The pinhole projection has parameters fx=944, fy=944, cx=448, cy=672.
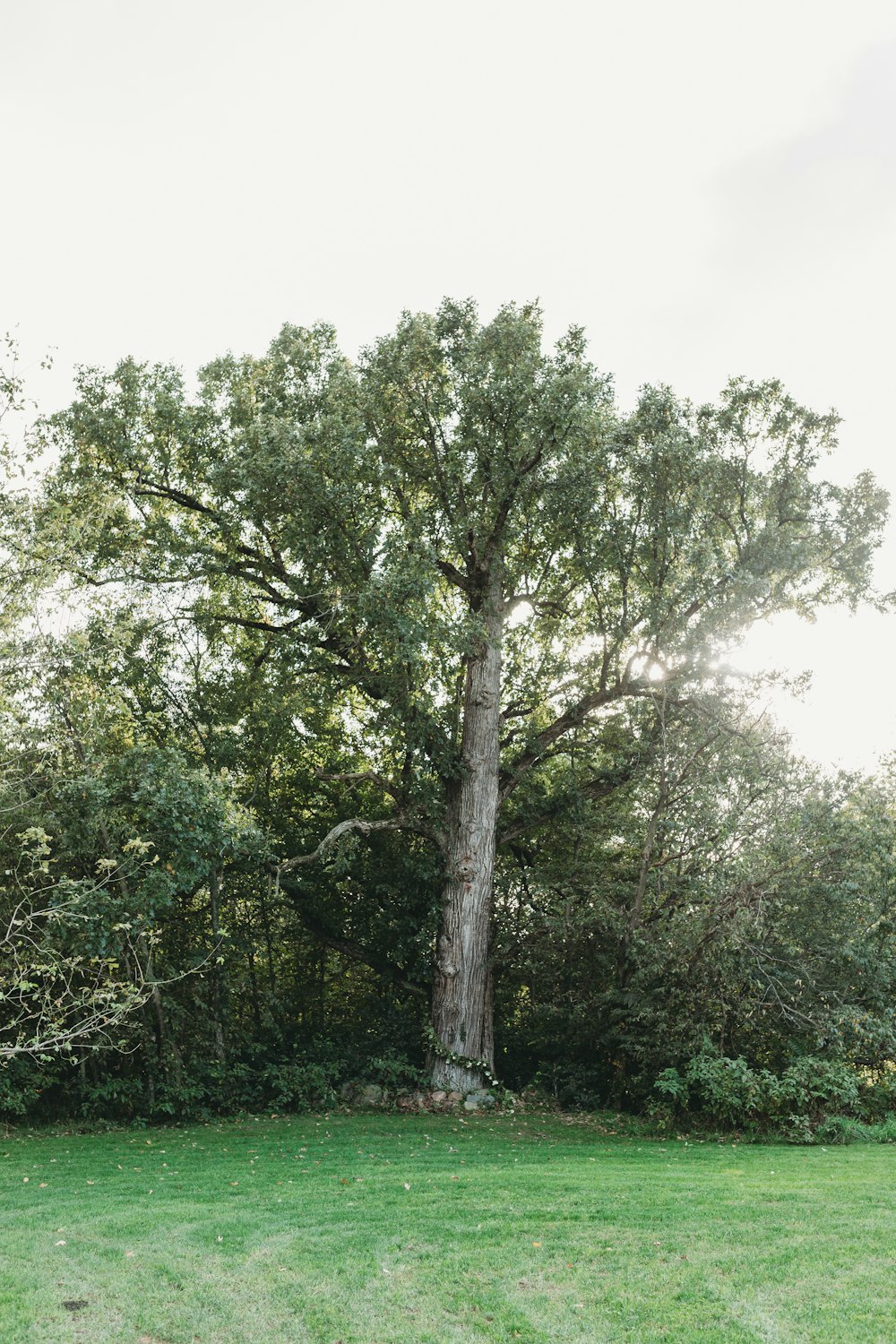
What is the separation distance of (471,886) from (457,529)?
17.8 feet

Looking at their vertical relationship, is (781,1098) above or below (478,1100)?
above

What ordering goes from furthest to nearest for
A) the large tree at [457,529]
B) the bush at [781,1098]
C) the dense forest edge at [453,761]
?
the large tree at [457,529] < the dense forest edge at [453,761] < the bush at [781,1098]

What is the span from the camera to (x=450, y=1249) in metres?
5.82

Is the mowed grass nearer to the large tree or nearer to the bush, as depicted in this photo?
the bush

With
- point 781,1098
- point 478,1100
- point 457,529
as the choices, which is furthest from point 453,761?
point 781,1098

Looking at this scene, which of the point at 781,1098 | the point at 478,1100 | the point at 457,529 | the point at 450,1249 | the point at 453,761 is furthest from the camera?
the point at 453,761

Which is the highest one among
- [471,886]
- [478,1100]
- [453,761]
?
[453,761]

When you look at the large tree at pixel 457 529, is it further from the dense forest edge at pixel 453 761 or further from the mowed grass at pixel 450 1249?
the mowed grass at pixel 450 1249

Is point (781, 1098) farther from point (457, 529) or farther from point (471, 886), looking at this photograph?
point (457, 529)

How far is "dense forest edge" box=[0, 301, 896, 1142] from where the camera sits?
11.8m

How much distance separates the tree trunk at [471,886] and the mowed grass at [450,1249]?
14.5 feet

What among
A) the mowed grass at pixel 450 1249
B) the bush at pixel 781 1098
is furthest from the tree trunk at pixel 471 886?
the mowed grass at pixel 450 1249

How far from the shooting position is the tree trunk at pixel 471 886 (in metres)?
14.0

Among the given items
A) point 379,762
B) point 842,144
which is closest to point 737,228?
point 842,144
